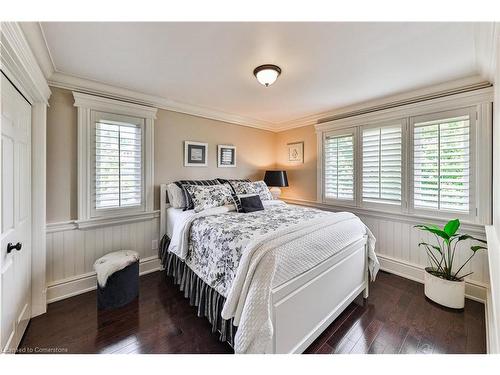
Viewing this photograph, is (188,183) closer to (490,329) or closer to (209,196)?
(209,196)

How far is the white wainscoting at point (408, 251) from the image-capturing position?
2.20 m

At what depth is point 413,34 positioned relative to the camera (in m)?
1.54

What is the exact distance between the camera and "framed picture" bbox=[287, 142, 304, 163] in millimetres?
3914

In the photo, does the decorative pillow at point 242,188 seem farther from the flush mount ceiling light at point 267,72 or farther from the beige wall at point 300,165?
the flush mount ceiling light at point 267,72

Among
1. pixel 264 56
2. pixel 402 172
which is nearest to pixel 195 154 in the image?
pixel 264 56

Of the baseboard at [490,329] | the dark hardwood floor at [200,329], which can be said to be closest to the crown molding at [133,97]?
the dark hardwood floor at [200,329]

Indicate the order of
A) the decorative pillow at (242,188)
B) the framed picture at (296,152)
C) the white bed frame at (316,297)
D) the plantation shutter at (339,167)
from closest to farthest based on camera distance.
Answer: the white bed frame at (316,297) < the decorative pillow at (242,188) < the plantation shutter at (339,167) < the framed picture at (296,152)

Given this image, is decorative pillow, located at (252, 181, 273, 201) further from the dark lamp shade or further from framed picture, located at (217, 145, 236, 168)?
framed picture, located at (217, 145, 236, 168)

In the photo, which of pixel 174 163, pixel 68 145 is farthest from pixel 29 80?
pixel 174 163

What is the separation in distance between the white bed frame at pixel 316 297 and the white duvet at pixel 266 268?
7 centimetres

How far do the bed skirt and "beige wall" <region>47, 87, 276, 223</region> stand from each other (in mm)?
821

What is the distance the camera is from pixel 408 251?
269 cm

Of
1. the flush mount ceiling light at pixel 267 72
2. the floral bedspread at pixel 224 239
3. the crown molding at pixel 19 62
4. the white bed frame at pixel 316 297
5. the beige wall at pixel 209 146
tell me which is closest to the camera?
the crown molding at pixel 19 62

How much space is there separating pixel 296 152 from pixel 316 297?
2850mm
